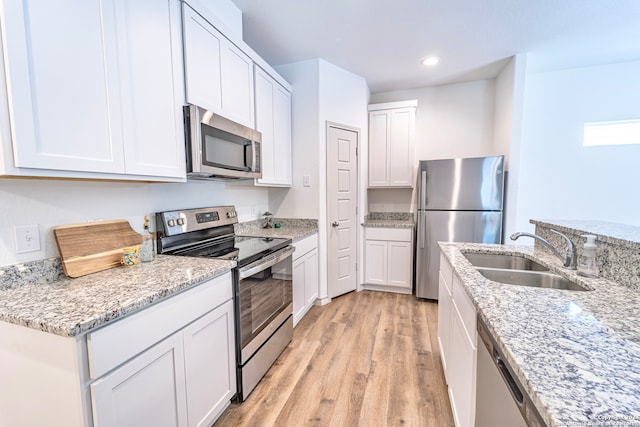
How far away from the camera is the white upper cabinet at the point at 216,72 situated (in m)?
1.58

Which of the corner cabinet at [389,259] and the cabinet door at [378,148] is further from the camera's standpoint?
the cabinet door at [378,148]

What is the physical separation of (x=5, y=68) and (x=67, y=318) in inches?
32.5

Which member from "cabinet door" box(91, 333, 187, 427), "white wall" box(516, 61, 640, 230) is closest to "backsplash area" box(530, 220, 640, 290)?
"cabinet door" box(91, 333, 187, 427)

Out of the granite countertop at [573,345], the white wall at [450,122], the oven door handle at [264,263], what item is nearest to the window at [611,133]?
the white wall at [450,122]

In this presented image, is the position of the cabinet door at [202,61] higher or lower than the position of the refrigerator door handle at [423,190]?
higher

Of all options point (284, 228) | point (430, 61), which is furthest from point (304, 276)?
point (430, 61)

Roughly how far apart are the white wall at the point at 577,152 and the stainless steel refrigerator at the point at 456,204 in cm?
90

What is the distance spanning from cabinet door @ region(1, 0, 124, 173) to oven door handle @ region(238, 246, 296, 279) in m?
0.80

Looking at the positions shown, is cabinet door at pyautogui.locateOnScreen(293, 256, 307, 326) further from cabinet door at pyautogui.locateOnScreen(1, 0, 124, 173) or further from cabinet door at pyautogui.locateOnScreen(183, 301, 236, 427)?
cabinet door at pyautogui.locateOnScreen(1, 0, 124, 173)

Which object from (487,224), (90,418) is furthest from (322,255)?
(90,418)

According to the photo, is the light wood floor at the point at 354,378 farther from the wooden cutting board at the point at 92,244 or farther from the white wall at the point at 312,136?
the wooden cutting board at the point at 92,244

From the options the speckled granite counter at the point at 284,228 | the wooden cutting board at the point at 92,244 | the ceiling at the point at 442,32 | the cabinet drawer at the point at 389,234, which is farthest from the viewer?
the cabinet drawer at the point at 389,234

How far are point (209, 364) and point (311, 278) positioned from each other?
1.55 m

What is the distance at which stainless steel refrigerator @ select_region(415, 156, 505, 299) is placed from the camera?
9.41 feet
